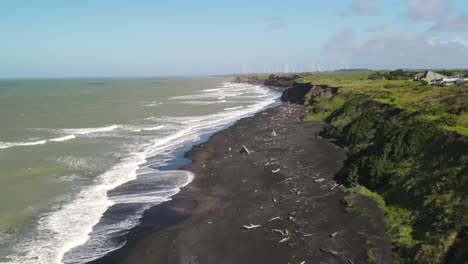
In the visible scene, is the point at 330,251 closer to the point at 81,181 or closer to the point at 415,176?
the point at 415,176

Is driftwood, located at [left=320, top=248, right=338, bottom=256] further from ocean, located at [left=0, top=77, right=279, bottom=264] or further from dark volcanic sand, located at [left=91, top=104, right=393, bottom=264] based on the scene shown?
ocean, located at [left=0, top=77, right=279, bottom=264]

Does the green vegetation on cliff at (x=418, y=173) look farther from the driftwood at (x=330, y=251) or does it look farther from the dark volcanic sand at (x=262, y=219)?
the driftwood at (x=330, y=251)

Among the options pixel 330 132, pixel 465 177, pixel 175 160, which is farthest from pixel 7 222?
pixel 330 132

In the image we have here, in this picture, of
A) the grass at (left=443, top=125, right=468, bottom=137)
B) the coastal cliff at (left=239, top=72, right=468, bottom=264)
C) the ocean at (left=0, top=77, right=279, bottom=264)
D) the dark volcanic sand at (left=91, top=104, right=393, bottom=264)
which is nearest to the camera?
the coastal cliff at (left=239, top=72, right=468, bottom=264)

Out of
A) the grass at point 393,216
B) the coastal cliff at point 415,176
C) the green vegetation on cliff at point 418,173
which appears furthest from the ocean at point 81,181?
the green vegetation on cliff at point 418,173

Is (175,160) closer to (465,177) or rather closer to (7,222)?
(7,222)

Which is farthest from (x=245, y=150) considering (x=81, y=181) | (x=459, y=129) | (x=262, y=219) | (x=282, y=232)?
(x=282, y=232)

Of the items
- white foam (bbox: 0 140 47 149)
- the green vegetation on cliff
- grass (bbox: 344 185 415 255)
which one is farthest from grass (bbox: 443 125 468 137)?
white foam (bbox: 0 140 47 149)

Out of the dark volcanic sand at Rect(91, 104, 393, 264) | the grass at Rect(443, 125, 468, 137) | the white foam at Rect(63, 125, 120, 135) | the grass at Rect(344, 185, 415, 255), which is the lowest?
the white foam at Rect(63, 125, 120, 135)
